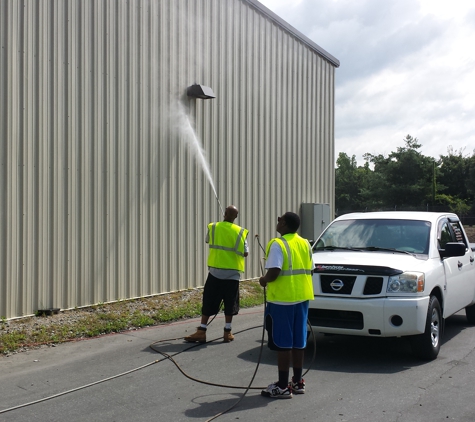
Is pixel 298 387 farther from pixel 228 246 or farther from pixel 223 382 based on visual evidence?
pixel 228 246

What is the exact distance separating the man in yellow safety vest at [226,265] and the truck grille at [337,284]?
1514mm

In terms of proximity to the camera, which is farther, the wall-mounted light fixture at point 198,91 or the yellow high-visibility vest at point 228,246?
the wall-mounted light fixture at point 198,91

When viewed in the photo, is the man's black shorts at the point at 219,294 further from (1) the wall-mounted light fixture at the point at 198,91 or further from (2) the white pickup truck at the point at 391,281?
(1) the wall-mounted light fixture at the point at 198,91

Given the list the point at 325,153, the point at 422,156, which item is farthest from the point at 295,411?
the point at 422,156

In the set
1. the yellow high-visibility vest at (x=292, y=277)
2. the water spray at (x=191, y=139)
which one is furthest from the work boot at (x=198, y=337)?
the water spray at (x=191, y=139)

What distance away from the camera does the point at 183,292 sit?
12219 mm

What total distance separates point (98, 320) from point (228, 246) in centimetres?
277

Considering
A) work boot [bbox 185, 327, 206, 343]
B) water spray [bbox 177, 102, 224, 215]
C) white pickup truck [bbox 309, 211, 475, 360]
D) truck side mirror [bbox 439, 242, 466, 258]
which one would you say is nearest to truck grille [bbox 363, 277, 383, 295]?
white pickup truck [bbox 309, 211, 475, 360]

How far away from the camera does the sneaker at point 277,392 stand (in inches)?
226

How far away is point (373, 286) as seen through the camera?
283 inches

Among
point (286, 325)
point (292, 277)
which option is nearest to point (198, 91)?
point (292, 277)

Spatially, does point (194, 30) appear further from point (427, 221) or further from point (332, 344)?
point (332, 344)

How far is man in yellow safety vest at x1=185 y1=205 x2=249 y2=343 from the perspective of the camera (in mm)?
8500

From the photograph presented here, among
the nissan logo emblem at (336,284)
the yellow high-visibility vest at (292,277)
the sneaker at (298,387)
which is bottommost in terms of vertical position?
the sneaker at (298,387)
